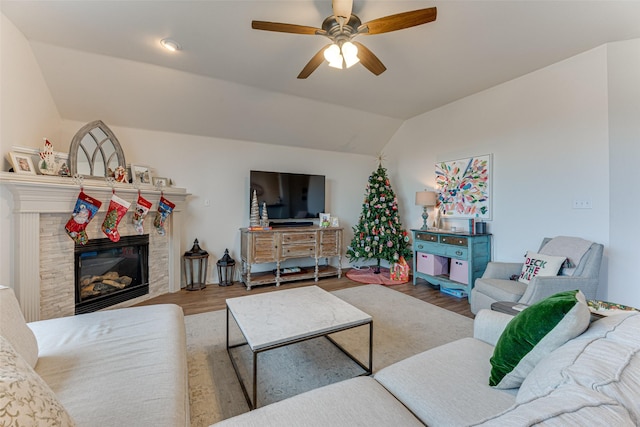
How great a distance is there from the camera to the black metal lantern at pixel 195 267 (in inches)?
145

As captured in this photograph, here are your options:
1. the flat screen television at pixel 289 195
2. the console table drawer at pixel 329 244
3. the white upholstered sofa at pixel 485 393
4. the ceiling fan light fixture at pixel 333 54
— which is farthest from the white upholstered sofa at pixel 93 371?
the console table drawer at pixel 329 244

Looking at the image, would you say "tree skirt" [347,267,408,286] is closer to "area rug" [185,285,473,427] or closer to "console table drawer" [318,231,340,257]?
"console table drawer" [318,231,340,257]

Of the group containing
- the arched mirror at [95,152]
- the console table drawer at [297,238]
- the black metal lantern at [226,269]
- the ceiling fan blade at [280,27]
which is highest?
the ceiling fan blade at [280,27]

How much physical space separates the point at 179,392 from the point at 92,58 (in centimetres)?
336

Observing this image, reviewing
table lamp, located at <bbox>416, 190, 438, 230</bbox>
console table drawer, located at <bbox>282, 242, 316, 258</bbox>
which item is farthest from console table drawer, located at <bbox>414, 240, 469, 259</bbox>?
console table drawer, located at <bbox>282, 242, 316, 258</bbox>

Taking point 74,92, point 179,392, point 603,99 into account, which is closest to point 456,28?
point 603,99

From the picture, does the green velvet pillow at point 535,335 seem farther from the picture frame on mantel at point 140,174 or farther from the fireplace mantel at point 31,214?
the picture frame on mantel at point 140,174

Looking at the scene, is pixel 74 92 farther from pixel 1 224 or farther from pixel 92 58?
pixel 1 224

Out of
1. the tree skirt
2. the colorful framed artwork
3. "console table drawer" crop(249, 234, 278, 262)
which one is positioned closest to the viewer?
the colorful framed artwork

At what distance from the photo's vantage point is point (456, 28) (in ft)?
7.33

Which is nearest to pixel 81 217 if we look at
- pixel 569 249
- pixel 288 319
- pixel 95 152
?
pixel 95 152

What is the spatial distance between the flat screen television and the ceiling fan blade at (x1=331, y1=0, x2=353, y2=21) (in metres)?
2.62

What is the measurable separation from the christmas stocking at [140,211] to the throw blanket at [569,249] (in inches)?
176

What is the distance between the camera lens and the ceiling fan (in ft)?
5.66
